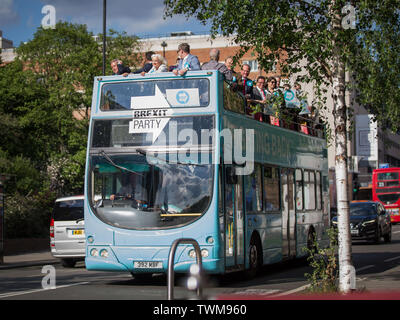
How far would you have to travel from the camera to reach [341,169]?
488 inches

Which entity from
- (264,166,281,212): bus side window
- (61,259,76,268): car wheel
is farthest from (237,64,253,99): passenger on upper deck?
(61,259,76,268): car wheel

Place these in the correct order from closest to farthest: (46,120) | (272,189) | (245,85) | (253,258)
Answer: (253,258), (245,85), (272,189), (46,120)

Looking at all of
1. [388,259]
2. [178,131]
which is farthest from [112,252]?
[388,259]

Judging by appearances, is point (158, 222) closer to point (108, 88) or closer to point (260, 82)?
point (108, 88)

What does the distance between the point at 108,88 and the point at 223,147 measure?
2586mm

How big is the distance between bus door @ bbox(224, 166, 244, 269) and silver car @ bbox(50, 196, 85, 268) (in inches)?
276

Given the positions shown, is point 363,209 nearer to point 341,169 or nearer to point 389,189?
point 341,169

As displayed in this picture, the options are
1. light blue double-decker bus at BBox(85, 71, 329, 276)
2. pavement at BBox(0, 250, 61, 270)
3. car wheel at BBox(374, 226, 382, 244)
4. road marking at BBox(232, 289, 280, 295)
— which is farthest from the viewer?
car wheel at BBox(374, 226, 382, 244)

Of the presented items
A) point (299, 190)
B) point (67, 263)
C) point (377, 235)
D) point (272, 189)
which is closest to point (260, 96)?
point (272, 189)

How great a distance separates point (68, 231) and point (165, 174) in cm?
778

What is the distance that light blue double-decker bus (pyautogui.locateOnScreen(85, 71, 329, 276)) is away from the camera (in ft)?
45.1

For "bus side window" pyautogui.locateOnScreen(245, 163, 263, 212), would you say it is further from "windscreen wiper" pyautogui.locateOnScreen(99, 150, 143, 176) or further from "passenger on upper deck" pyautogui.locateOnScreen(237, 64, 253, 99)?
"windscreen wiper" pyautogui.locateOnScreen(99, 150, 143, 176)

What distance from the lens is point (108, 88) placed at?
48.6 ft

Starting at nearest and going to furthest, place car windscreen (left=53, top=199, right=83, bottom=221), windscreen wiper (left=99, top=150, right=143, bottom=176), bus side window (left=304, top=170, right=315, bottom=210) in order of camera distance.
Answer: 1. windscreen wiper (left=99, top=150, right=143, bottom=176)
2. bus side window (left=304, top=170, right=315, bottom=210)
3. car windscreen (left=53, top=199, right=83, bottom=221)
